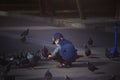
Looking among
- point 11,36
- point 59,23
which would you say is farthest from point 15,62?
point 59,23

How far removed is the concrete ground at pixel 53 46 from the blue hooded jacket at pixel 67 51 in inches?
2.4

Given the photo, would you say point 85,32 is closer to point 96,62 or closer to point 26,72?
point 96,62

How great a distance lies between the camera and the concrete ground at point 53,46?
2.76 m

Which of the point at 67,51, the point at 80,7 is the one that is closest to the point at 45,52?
the point at 67,51

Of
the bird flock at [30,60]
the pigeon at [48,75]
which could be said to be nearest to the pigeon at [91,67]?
the bird flock at [30,60]

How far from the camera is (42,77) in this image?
108 inches

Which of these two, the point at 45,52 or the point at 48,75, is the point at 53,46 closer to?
the point at 45,52

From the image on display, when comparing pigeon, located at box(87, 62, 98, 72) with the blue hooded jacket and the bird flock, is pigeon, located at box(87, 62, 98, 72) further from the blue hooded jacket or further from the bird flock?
the blue hooded jacket

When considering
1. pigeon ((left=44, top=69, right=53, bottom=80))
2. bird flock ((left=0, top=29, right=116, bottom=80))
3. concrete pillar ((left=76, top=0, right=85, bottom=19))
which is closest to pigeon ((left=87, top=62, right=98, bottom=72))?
bird flock ((left=0, top=29, right=116, bottom=80))

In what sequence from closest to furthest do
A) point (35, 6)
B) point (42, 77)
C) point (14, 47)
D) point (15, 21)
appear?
point (42, 77)
point (14, 47)
point (15, 21)
point (35, 6)

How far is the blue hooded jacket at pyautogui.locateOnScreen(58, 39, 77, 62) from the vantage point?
112 inches

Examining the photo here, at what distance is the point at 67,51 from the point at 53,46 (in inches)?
5.6

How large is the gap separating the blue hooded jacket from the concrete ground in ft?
0.20

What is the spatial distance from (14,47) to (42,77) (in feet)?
1.49
